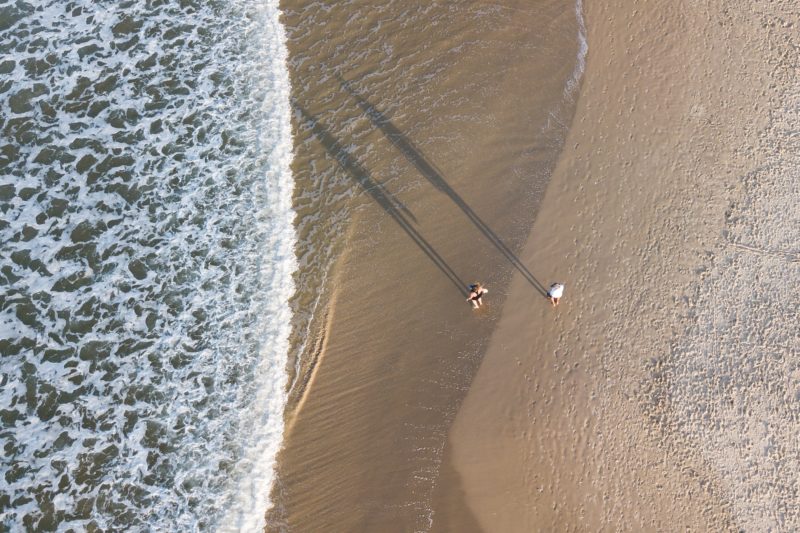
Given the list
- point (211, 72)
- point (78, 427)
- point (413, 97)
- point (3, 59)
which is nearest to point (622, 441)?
point (413, 97)

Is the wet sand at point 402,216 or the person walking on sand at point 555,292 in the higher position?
the wet sand at point 402,216

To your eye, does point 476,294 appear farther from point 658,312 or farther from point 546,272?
point 658,312

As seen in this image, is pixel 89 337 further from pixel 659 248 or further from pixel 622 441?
pixel 659 248

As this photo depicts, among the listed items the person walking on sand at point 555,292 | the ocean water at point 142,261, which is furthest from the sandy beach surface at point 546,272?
the ocean water at point 142,261

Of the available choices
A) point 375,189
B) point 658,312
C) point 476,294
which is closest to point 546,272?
point 476,294

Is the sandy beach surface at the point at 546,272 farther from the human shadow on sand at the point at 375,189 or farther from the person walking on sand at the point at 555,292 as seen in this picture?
the person walking on sand at the point at 555,292

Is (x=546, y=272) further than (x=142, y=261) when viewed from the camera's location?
Yes
